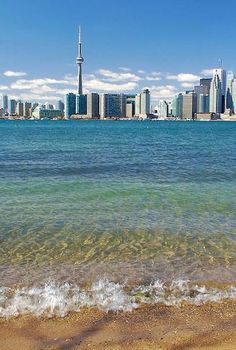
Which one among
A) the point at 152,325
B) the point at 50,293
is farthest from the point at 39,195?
the point at 152,325

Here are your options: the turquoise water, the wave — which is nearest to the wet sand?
the wave

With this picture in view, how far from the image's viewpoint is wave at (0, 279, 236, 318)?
356 inches

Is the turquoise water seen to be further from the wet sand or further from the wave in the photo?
the wet sand

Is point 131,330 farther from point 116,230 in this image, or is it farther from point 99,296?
point 116,230

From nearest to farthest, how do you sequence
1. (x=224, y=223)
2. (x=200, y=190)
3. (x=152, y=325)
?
(x=152, y=325), (x=224, y=223), (x=200, y=190)

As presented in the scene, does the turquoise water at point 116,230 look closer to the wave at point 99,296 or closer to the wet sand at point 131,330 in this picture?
the wave at point 99,296

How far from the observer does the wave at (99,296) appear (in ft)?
29.7

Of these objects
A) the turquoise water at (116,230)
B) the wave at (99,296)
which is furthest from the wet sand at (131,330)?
the turquoise water at (116,230)

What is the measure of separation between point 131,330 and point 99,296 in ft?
5.65

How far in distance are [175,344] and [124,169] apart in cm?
2602

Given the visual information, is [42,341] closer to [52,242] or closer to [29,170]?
[52,242]

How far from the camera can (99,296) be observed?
31.8 ft

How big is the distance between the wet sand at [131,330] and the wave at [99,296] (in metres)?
0.29

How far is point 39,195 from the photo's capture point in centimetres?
2183
